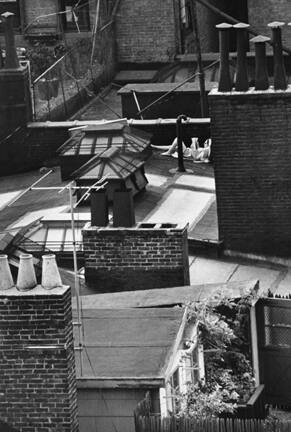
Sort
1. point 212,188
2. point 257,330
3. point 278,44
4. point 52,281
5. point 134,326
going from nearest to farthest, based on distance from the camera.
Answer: point 52,281
point 134,326
point 257,330
point 278,44
point 212,188

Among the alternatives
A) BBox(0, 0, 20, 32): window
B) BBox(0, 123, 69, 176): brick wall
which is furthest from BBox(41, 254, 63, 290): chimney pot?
BBox(0, 0, 20, 32): window

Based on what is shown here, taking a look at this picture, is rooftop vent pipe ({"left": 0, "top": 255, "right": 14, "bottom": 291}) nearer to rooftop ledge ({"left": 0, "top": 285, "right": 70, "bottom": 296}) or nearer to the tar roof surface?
rooftop ledge ({"left": 0, "top": 285, "right": 70, "bottom": 296})

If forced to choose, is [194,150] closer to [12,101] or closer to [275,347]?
[12,101]

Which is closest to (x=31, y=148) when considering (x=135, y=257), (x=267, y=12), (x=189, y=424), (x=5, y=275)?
(x=135, y=257)

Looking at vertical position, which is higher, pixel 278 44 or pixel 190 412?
pixel 278 44

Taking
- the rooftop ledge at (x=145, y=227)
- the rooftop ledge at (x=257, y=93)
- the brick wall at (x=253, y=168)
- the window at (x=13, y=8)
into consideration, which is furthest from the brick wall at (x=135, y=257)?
the window at (x=13, y=8)

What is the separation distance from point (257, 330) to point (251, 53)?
26608 millimetres

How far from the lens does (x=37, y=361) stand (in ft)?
91.0

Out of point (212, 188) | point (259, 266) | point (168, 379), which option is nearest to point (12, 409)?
point (168, 379)

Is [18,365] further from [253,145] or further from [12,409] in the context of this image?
[253,145]

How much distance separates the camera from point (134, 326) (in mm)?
32438

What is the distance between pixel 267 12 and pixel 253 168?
80.2 ft

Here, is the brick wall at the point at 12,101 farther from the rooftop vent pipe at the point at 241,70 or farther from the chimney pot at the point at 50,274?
the chimney pot at the point at 50,274

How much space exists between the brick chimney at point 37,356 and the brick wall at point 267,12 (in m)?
36.9
